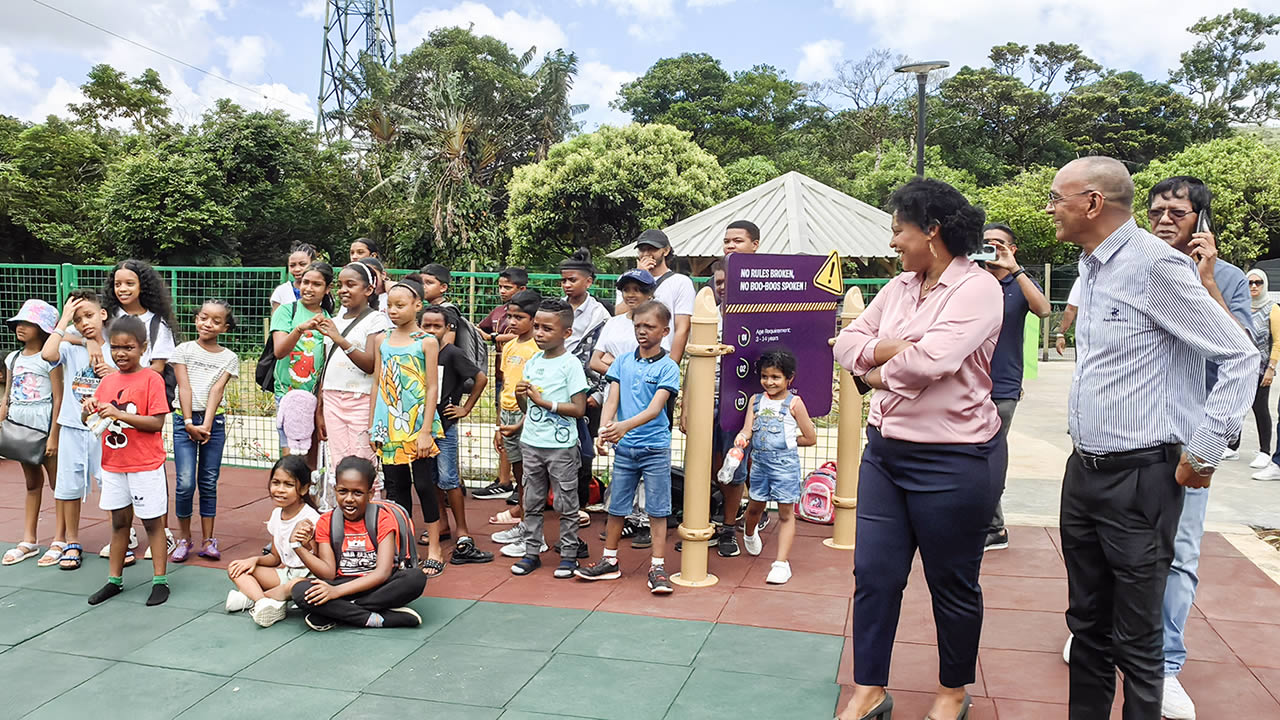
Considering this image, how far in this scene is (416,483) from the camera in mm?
5297

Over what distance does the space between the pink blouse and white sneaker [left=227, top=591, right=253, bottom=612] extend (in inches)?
128

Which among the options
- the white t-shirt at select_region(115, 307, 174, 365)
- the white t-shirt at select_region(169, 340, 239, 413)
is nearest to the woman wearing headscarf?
the white t-shirt at select_region(169, 340, 239, 413)

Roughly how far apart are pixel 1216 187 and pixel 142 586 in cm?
2951

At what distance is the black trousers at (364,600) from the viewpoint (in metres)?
4.39

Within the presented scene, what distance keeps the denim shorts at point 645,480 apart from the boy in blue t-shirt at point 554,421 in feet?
0.94

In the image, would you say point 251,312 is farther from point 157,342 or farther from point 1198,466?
point 1198,466

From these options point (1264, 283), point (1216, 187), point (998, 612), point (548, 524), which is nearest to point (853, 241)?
point (1264, 283)

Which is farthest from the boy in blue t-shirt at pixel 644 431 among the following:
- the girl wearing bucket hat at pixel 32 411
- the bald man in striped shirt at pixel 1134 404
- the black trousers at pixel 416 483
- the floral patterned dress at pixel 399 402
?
the girl wearing bucket hat at pixel 32 411

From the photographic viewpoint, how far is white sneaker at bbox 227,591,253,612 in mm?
4605

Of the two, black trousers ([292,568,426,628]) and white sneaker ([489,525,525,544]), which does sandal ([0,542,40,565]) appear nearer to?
black trousers ([292,568,426,628])

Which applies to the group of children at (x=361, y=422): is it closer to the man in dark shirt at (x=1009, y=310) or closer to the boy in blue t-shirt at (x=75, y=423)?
the boy in blue t-shirt at (x=75, y=423)

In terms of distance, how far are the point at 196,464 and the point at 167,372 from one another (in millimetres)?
574

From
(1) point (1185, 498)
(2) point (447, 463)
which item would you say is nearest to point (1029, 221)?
(2) point (447, 463)

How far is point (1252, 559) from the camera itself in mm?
5328
